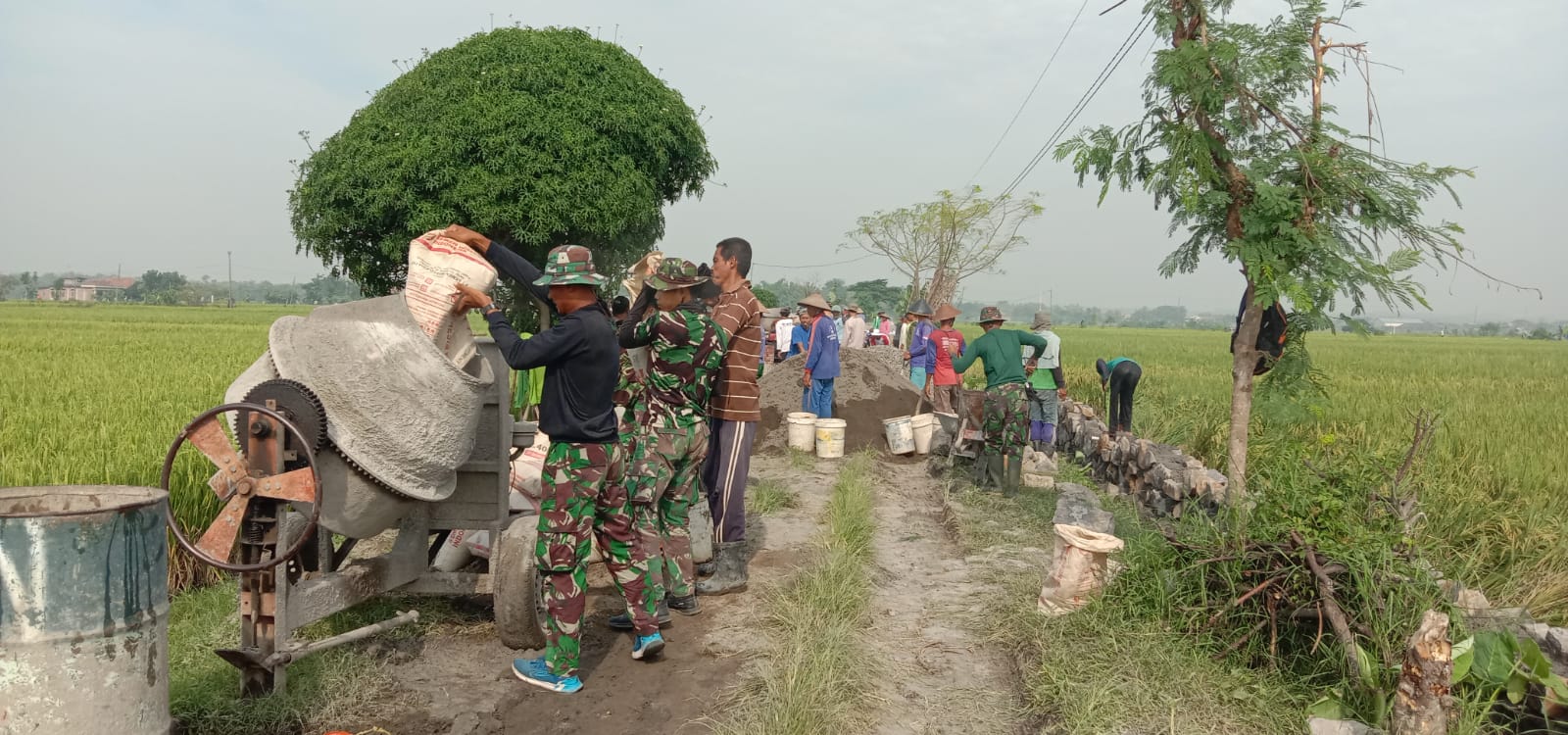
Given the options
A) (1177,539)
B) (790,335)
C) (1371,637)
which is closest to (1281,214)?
(1177,539)

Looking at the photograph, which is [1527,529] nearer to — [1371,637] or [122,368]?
[1371,637]

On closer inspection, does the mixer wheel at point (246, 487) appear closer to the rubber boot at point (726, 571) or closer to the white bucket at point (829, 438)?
the rubber boot at point (726, 571)

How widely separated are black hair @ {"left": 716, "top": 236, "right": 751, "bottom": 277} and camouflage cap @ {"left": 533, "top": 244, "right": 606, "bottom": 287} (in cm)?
150

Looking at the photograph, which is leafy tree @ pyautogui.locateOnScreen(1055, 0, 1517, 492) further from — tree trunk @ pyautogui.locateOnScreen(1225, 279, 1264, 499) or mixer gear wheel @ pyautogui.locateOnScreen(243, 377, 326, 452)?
mixer gear wheel @ pyautogui.locateOnScreen(243, 377, 326, 452)

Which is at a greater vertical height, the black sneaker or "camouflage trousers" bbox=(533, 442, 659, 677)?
"camouflage trousers" bbox=(533, 442, 659, 677)

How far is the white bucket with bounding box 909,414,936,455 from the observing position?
35.7 feet

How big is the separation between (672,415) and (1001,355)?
4471 mm

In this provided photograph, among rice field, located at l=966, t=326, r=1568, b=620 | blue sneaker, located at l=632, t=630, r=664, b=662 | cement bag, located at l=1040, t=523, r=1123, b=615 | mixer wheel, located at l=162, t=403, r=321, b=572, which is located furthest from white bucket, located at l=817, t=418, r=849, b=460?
mixer wheel, located at l=162, t=403, r=321, b=572

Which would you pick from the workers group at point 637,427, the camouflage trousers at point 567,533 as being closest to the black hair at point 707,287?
the workers group at point 637,427

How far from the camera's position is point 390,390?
11.9ft

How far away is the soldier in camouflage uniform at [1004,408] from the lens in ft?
28.0

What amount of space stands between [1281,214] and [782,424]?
6.94 meters

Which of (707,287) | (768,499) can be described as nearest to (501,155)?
(768,499)

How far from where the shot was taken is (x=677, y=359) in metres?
4.95
